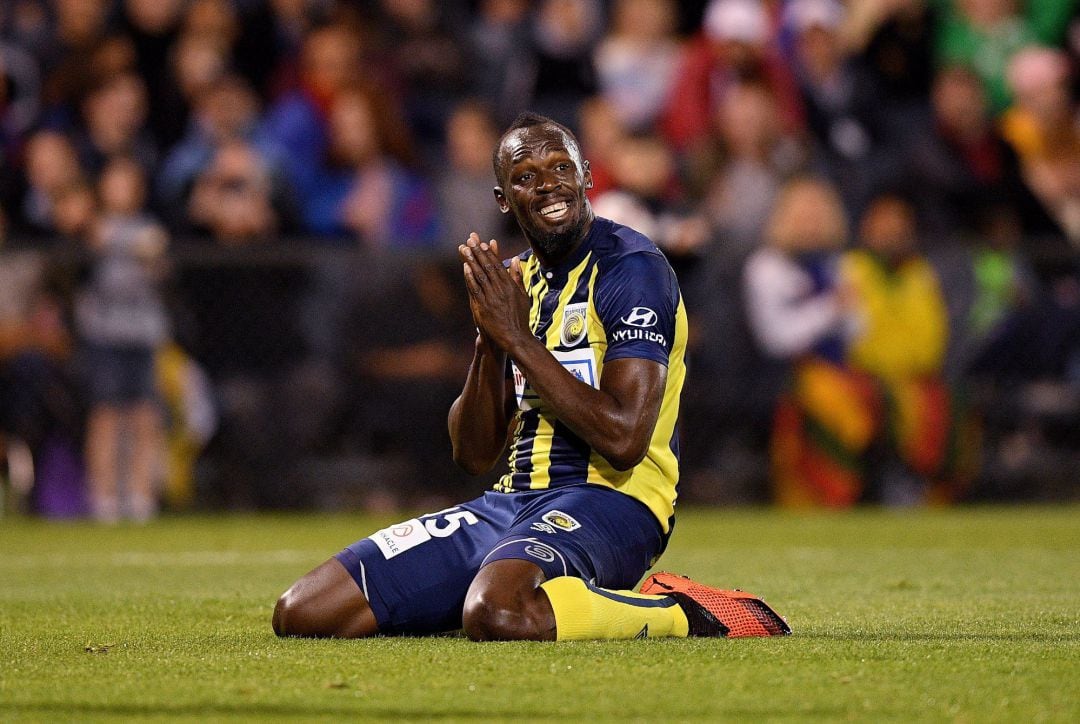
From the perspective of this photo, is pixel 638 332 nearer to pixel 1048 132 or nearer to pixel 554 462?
pixel 554 462

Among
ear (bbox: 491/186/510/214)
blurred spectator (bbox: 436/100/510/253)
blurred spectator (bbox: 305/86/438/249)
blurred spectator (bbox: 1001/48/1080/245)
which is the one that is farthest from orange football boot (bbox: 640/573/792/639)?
blurred spectator (bbox: 1001/48/1080/245)

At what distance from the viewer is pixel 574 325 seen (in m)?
5.14

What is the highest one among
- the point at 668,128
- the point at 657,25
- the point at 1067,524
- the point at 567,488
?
the point at 657,25

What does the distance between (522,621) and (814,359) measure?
23.7 feet

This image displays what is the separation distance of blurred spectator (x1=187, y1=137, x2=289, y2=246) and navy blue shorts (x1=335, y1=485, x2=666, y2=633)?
718 cm

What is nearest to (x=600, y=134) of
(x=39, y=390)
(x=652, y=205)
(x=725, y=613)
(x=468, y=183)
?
(x=468, y=183)

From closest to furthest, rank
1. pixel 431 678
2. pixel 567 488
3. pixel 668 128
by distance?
pixel 431 678, pixel 567 488, pixel 668 128

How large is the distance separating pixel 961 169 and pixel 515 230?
3.75 meters

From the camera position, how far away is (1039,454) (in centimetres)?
1191

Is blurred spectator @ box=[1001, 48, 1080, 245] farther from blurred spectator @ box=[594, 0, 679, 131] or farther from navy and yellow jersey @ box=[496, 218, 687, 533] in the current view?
navy and yellow jersey @ box=[496, 218, 687, 533]

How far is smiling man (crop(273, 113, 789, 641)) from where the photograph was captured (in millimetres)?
4719

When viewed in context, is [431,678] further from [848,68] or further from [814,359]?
[848,68]

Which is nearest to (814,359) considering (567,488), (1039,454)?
(1039,454)

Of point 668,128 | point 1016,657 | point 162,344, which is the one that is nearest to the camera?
point 1016,657
